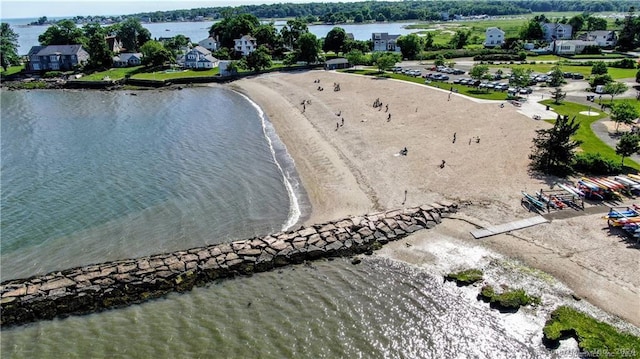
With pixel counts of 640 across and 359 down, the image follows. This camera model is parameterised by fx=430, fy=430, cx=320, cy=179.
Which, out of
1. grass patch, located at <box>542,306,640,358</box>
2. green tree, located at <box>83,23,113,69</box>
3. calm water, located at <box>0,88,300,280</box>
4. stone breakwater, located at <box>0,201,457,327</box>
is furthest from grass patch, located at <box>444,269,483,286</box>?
green tree, located at <box>83,23,113,69</box>

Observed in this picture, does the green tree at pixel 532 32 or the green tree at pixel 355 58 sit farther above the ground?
the green tree at pixel 532 32

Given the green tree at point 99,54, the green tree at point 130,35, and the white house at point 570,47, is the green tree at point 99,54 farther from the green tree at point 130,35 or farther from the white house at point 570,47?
the white house at point 570,47

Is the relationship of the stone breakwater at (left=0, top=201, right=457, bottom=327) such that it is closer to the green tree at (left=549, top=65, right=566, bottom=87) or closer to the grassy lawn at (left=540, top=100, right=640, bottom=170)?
the grassy lawn at (left=540, top=100, right=640, bottom=170)

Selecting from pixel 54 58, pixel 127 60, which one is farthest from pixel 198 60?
pixel 54 58

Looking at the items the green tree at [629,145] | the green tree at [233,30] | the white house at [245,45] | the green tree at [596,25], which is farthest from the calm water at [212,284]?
the green tree at [596,25]

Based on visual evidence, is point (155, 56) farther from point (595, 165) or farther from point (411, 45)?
point (595, 165)

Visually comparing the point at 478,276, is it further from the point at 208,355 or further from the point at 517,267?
the point at 208,355

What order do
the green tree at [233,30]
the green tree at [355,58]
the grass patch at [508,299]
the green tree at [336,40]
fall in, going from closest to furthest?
1. the grass patch at [508,299]
2. the green tree at [355,58]
3. the green tree at [336,40]
4. the green tree at [233,30]
